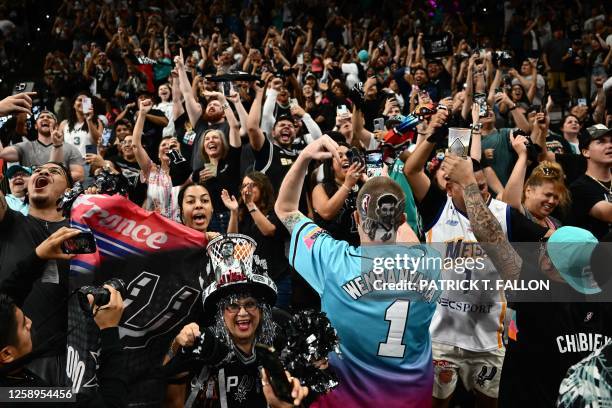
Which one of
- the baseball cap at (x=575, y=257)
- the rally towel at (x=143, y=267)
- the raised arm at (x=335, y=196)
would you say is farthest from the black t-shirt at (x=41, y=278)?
the baseball cap at (x=575, y=257)

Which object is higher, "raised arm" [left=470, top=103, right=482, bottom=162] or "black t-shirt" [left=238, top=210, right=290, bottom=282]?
"raised arm" [left=470, top=103, right=482, bottom=162]

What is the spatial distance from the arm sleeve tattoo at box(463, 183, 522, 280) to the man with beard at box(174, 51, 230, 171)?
397cm

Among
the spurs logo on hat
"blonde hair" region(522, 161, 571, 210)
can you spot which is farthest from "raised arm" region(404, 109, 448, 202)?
the spurs logo on hat

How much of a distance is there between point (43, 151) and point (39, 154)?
0.05m

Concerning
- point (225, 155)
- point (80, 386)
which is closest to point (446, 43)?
point (225, 155)

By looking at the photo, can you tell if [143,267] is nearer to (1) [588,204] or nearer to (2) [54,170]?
(2) [54,170]

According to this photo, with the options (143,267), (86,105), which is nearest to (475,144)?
(143,267)

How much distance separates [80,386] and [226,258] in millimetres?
908

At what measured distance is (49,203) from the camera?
4859 millimetres

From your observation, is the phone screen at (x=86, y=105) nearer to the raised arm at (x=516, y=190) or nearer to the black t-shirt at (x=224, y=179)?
the black t-shirt at (x=224, y=179)

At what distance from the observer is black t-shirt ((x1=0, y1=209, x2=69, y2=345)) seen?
408cm

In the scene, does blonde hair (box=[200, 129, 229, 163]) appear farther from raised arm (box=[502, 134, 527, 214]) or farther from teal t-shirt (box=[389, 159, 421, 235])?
raised arm (box=[502, 134, 527, 214])

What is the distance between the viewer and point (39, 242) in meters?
4.51

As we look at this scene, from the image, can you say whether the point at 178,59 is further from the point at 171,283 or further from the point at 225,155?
the point at 171,283
